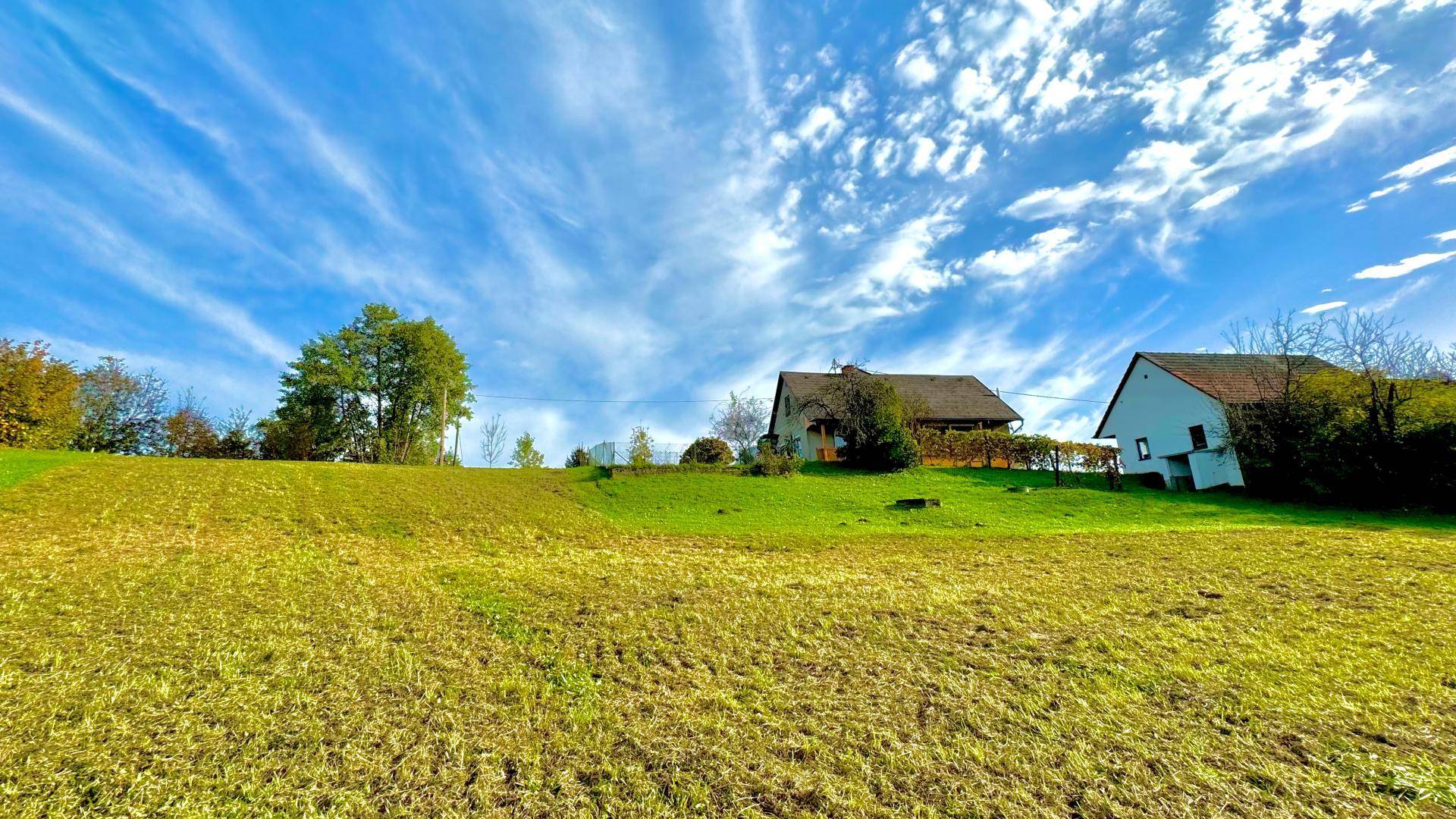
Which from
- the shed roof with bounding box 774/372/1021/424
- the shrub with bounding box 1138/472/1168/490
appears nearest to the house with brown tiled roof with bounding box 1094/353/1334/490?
the shrub with bounding box 1138/472/1168/490

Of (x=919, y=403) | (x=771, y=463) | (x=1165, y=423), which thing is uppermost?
(x=919, y=403)

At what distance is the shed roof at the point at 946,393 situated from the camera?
35781mm

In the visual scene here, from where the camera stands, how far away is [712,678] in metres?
5.23

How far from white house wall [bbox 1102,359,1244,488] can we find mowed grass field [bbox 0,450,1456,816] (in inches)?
587

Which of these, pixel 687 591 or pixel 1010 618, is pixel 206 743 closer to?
pixel 687 591

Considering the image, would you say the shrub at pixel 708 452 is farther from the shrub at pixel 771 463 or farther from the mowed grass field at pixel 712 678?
the mowed grass field at pixel 712 678

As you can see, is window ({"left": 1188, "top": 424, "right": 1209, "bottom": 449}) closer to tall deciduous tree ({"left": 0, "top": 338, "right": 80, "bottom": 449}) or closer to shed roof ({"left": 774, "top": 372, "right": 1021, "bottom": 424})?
shed roof ({"left": 774, "top": 372, "right": 1021, "bottom": 424})

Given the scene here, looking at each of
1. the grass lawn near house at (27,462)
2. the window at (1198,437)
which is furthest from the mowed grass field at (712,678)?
the window at (1198,437)

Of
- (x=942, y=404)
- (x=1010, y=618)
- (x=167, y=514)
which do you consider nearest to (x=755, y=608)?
(x=1010, y=618)

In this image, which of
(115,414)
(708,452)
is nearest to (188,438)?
(115,414)

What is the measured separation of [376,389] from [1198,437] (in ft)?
166

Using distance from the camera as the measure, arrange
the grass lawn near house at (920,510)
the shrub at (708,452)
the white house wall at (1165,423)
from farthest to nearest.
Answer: the shrub at (708,452) < the white house wall at (1165,423) < the grass lawn near house at (920,510)

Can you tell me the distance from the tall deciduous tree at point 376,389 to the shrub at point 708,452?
20.9 metres

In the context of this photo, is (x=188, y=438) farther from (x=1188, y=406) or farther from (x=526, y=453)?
(x=1188, y=406)
